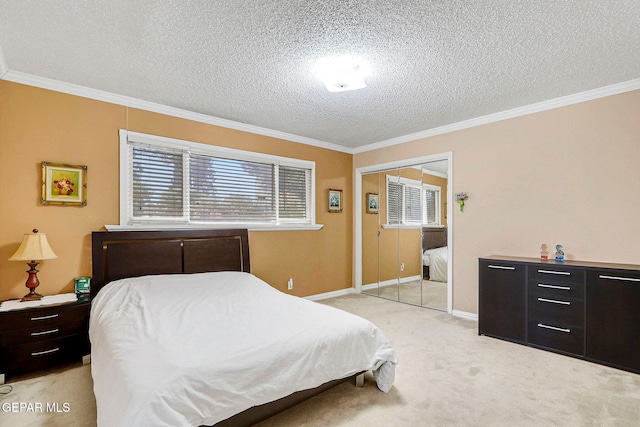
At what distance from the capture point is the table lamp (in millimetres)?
2539

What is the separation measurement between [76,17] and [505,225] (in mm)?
4254

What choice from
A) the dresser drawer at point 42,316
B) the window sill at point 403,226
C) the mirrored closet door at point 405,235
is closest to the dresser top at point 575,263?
the mirrored closet door at point 405,235

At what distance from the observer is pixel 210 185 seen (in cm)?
386

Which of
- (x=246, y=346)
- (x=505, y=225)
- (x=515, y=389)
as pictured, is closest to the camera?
(x=246, y=346)

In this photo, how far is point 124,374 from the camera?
5.01 ft

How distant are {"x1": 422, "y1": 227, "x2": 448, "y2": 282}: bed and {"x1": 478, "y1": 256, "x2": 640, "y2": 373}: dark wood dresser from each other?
2.81 feet

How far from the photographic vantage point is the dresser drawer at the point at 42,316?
2.38 metres

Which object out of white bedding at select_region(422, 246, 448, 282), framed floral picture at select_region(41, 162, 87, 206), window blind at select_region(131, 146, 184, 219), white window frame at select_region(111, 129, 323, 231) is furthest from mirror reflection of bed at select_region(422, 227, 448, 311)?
framed floral picture at select_region(41, 162, 87, 206)

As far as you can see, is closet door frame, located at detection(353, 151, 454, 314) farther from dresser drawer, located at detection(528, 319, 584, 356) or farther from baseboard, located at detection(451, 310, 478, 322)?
dresser drawer, located at detection(528, 319, 584, 356)

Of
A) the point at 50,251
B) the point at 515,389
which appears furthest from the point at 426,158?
the point at 50,251

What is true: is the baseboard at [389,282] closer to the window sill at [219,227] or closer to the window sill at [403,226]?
the window sill at [403,226]

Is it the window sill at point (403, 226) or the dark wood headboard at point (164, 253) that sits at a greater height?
the window sill at point (403, 226)

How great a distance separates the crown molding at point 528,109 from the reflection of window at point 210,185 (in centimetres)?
158

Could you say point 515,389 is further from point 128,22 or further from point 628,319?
point 128,22
